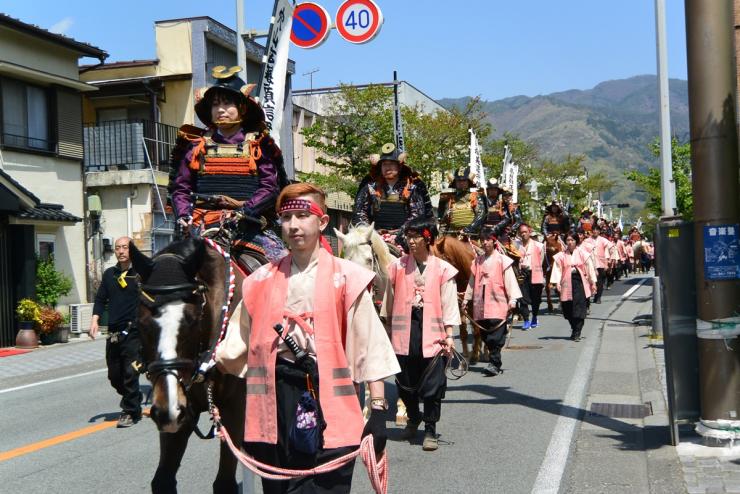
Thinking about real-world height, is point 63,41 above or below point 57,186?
above

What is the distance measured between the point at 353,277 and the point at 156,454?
4504mm

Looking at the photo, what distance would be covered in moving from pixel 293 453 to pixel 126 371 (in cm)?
567

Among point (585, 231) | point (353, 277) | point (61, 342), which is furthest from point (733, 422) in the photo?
point (585, 231)

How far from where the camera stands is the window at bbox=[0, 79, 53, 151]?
20.9 metres

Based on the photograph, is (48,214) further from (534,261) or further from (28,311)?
(534,261)

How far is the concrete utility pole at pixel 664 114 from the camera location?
45.1 ft

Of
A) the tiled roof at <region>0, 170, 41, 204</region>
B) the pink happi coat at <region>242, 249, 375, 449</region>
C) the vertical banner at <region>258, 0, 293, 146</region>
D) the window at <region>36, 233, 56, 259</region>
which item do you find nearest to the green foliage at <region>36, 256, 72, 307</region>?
the window at <region>36, 233, 56, 259</region>

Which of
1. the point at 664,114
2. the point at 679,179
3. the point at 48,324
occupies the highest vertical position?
the point at 664,114

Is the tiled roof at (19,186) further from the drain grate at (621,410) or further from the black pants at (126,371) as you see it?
the drain grate at (621,410)

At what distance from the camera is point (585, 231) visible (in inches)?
1197

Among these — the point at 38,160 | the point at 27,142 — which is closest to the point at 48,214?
the point at 38,160

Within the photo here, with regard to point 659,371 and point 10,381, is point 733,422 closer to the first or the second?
point 659,371

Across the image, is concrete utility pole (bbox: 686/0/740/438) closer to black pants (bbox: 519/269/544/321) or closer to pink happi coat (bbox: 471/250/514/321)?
pink happi coat (bbox: 471/250/514/321)

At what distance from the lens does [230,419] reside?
5098 mm
